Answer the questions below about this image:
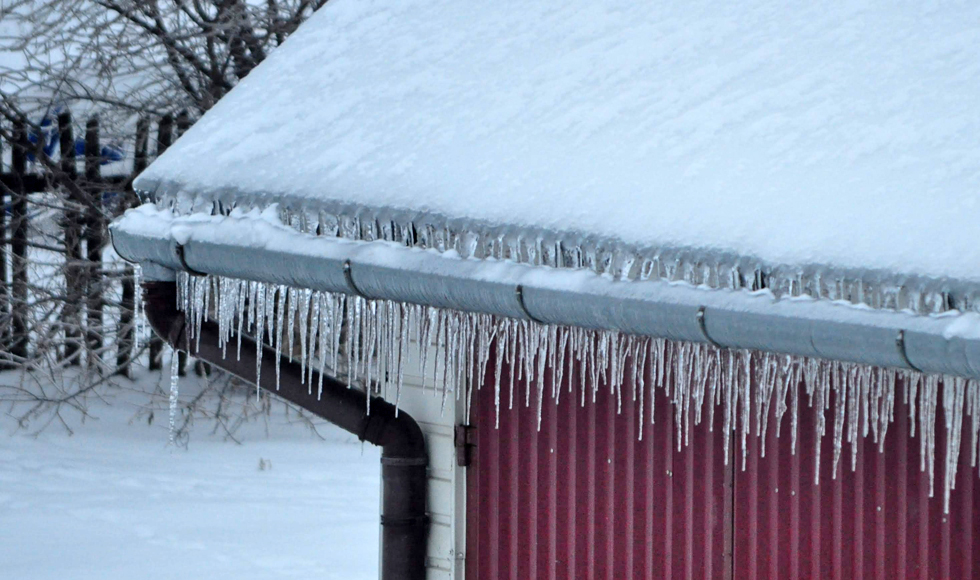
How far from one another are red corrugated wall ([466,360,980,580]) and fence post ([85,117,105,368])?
24.4 feet

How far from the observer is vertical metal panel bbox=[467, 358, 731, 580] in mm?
3549

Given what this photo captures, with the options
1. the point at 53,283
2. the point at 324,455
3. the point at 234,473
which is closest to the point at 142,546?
the point at 234,473

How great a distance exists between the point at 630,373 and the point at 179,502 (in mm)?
6411

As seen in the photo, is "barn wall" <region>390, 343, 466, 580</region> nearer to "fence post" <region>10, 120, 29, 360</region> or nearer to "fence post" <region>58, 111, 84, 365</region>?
"fence post" <region>58, 111, 84, 365</region>

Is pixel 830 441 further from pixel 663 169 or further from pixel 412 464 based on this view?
pixel 412 464

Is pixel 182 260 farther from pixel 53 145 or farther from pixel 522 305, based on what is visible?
pixel 53 145

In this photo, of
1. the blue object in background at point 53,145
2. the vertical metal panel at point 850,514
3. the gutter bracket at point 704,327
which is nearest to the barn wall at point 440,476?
the vertical metal panel at point 850,514

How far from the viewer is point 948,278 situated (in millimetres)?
2236

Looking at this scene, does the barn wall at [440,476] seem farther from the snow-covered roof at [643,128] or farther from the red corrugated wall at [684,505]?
the snow-covered roof at [643,128]

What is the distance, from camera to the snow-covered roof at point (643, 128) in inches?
101

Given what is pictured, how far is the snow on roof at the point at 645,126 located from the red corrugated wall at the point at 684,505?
2.55 ft

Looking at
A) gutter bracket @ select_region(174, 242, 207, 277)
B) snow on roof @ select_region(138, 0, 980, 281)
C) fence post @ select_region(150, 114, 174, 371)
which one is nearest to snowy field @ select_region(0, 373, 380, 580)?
fence post @ select_region(150, 114, 174, 371)

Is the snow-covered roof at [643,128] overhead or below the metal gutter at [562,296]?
overhead

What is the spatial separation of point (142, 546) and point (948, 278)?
6957mm
